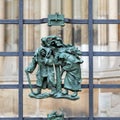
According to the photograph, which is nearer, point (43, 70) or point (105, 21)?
point (43, 70)

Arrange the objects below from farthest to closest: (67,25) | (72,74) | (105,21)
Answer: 1. (67,25)
2. (105,21)
3. (72,74)

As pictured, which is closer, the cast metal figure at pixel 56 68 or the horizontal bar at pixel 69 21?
the cast metal figure at pixel 56 68

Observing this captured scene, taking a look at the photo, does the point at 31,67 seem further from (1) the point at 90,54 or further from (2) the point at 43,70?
(1) the point at 90,54

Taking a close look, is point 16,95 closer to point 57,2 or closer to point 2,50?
point 2,50

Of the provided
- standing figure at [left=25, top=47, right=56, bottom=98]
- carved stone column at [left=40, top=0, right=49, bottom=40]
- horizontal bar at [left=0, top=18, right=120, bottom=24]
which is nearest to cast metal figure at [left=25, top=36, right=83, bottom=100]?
standing figure at [left=25, top=47, right=56, bottom=98]

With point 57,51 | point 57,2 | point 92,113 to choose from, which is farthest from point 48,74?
point 57,2

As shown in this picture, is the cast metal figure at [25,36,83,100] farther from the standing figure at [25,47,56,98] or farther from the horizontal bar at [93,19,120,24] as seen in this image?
the horizontal bar at [93,19,120,24]

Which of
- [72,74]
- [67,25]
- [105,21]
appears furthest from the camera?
[67,25]

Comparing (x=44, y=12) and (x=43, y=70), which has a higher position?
(x=44, y=12)

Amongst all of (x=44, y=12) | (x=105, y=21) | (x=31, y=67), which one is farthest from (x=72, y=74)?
(x=44, y=12)

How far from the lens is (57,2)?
2482mm

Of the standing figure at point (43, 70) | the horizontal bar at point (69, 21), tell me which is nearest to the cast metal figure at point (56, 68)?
the standing figure at point (43, 70)

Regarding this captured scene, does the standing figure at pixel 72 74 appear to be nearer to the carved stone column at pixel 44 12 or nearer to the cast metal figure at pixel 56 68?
the cast metal figure at pixel 56 68

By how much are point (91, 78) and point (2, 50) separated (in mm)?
Result: 446
